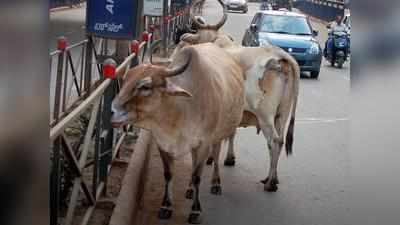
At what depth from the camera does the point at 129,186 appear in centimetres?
605

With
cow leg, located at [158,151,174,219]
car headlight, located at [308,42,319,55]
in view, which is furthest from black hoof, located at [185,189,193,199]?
car headlight, located at [308,42,319,55]

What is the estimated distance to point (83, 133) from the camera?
5.48 metres

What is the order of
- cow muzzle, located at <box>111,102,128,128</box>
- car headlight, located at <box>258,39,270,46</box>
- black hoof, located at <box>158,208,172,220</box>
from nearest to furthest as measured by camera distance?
cow muzzle, located at <box>111,102,128,128</box>
black hoof, located at <box>158,208,172,220</box>
car headlight, located at <box>258,39,270,46</box>

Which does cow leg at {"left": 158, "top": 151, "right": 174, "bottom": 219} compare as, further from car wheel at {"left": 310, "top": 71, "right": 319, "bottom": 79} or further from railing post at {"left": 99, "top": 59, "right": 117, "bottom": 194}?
car wheel at {"left": 310, "top": 71, "right": 319, "bottom": 79}

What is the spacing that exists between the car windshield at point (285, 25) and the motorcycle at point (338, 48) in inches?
69.2

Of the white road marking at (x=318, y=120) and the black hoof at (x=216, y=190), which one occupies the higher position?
the black hoof at (x=216, y=190)

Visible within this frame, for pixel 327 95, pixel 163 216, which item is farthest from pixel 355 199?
pixel 327 95

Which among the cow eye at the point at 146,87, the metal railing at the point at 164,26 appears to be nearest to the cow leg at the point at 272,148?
the cow eye at the point at 146,87

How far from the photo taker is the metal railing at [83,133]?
12.6 ft

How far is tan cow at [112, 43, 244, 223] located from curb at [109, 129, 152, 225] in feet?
1.13

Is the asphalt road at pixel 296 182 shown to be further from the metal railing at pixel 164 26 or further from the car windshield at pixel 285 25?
the metal railing at pixel 164 26

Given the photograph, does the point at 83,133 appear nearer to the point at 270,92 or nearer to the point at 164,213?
the point at 164,213

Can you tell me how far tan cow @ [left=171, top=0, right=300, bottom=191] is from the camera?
7242 millimetres

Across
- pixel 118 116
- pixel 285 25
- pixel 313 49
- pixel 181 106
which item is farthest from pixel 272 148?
pixel 285 25
